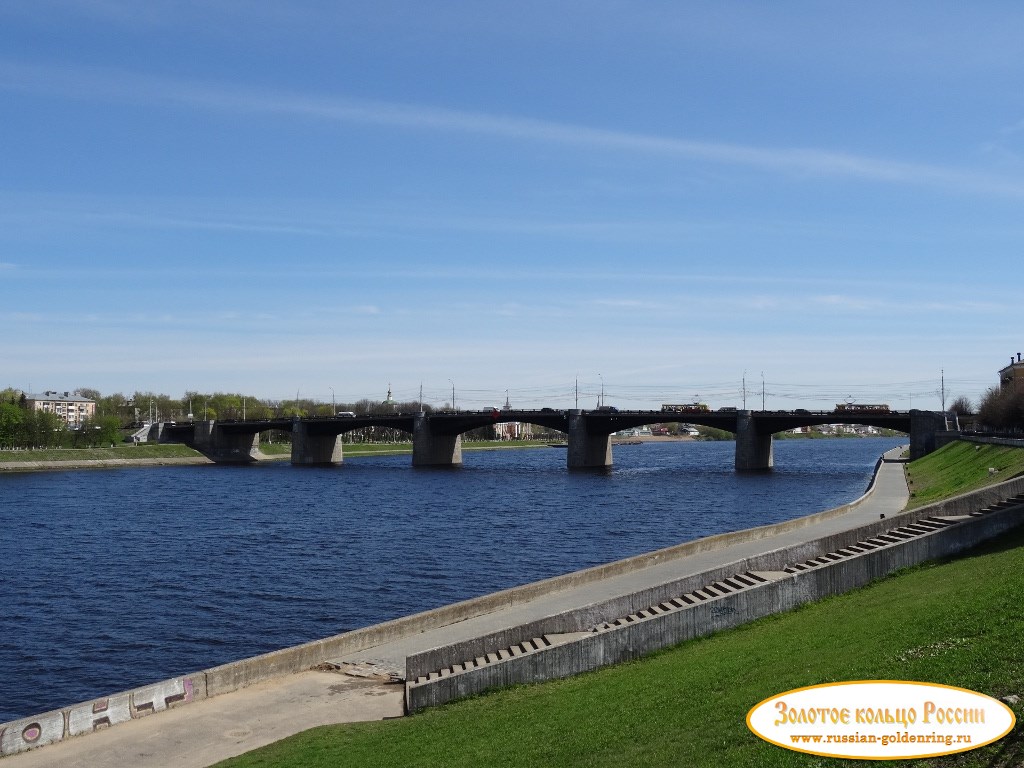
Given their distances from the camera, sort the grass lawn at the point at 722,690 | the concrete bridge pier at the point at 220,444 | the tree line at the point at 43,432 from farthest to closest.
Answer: the concrete bridge pier at the point at 220,444, the tree line at the point at 43,432, the grass lawn at the point at 722,690

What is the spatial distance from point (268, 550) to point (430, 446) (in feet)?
277

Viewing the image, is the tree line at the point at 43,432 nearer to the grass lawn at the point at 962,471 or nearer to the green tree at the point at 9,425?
the green tree at the point at 9,425

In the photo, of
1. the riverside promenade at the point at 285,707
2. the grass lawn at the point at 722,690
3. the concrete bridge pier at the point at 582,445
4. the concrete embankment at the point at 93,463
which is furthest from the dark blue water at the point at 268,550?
the concrete embankment at the point at 93,463

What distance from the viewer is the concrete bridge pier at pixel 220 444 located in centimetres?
15638

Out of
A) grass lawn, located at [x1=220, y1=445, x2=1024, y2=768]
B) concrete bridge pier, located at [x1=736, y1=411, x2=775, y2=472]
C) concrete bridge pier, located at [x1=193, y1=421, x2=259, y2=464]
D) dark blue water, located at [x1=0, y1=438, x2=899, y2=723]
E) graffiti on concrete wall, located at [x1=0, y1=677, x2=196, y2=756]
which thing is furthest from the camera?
concrete bridge pier, located at [x1=193, y1=421, x2=259, y2=464]

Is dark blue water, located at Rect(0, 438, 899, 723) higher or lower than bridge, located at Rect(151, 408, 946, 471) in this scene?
lower

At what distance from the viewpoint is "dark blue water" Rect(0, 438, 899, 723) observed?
31453 millimetres

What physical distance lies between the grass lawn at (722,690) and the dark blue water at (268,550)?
12778mm

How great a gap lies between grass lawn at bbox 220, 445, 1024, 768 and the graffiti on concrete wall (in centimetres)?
432

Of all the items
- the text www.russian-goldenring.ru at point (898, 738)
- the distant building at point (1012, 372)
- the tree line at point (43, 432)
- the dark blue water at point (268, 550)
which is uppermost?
the distant building at point (1012, 372)

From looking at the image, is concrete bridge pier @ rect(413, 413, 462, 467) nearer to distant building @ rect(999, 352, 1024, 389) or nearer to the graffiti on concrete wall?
distant building @ rect(999, 352, 1024, 389)

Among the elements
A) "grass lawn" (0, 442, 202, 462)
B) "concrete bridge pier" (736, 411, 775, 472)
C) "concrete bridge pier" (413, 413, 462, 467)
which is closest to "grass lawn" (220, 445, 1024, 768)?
"concrete bridge pier" (736, 411, 775, 472)

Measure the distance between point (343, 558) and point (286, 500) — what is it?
3734 cm

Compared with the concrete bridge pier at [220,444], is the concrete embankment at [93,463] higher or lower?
lower
